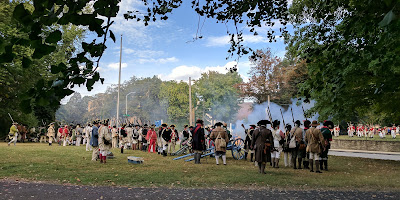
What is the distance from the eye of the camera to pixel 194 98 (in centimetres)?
6650

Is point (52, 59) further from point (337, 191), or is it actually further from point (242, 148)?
point (337, 191)

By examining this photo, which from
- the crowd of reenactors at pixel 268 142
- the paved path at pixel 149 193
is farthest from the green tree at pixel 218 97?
the paved path at pixel 149 193

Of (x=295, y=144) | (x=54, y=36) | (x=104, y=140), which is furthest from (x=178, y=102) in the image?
(x=54, y=36)

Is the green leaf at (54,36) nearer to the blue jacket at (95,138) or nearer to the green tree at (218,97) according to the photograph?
the blue jacket at (95,138)

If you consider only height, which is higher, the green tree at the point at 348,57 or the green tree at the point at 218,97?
the green tree at the point at 218,97

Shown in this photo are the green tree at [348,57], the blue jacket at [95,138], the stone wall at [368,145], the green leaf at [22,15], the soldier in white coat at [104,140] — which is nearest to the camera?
the green leaf at [22,15]

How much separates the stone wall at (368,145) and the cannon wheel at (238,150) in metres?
15.0

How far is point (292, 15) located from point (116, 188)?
16.3m

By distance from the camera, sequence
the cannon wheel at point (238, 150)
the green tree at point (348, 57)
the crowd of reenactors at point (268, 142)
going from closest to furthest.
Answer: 1. the green tree at point (348, 57)
2. the crowd of reenactors at point (268, 142)
3. the cannon wheel at point (238, 150)

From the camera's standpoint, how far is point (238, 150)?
18797mm

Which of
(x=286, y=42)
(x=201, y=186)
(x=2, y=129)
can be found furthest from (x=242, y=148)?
(x=2, y=129)

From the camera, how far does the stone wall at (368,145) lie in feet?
86.9

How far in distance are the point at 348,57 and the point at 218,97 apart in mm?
57628

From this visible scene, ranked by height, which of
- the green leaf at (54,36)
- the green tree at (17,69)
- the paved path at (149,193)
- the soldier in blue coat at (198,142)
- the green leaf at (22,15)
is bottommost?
the paved path at (149,193)
